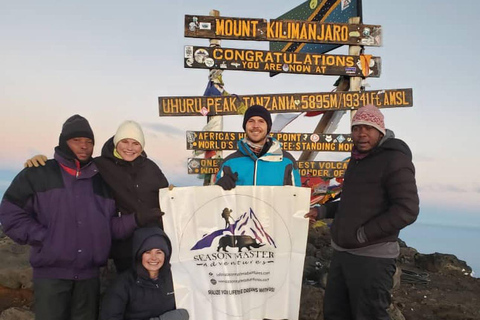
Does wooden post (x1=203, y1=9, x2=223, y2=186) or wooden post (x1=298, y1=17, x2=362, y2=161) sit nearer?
wooden post (x1=203, y1=9, x2=223, y2=186)

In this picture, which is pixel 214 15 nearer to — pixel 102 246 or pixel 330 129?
pixel 330 129

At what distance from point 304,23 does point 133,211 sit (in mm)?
6226

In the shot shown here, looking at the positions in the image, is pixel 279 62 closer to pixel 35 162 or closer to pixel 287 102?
pixel 287 102

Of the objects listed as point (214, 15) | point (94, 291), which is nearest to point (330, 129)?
point (214, 15)

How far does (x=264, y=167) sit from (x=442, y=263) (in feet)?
26.3

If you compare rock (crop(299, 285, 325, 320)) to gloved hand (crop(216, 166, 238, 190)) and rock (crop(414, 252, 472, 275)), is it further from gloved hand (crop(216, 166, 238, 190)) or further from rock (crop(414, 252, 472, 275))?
rock (crop(414, 252, 472, 275))

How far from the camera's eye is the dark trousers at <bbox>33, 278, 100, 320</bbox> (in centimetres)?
360

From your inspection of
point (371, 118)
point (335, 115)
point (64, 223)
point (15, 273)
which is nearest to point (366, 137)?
point (371, 118)

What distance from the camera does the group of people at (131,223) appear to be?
3.57 meters

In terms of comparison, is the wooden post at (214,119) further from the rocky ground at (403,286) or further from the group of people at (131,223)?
the group of people at (131,223)

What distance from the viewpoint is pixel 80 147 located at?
373cm

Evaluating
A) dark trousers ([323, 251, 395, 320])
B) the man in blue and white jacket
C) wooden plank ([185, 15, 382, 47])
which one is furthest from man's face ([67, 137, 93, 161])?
wooden plank ([185, 15, 382, 47])

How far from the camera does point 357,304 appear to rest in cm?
386

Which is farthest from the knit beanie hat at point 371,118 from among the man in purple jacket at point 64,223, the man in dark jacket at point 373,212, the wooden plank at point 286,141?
the wooden plank at point 286,141
